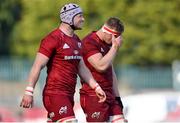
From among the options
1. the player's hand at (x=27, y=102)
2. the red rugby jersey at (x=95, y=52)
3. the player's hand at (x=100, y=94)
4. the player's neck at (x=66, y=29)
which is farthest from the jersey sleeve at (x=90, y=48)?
the player's hand at (x=27, y=102)

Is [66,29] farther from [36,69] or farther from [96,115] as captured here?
[96,115]

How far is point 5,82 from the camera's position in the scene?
3566cm

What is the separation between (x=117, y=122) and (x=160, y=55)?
2385cm

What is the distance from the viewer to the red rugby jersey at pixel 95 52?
428 inches

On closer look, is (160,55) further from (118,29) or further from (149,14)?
(118,29)

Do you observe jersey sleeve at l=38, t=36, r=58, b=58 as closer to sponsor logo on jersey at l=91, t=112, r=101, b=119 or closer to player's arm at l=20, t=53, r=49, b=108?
player's arm at l=20, t=53, r=49, b=108

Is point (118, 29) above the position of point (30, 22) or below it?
below

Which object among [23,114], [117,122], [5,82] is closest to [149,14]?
[5,82]

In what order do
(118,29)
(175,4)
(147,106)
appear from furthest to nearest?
(175,4) < (147,106) < (118,29)

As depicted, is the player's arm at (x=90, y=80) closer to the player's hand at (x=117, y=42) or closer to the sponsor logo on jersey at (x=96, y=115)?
the player's hand at (x=117, y=42)

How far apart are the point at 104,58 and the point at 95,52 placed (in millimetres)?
311

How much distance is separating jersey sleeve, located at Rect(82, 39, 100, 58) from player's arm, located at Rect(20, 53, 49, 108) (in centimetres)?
113

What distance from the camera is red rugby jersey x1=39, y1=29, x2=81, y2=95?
9.95 metres

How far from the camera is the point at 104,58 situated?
34.6 feet
